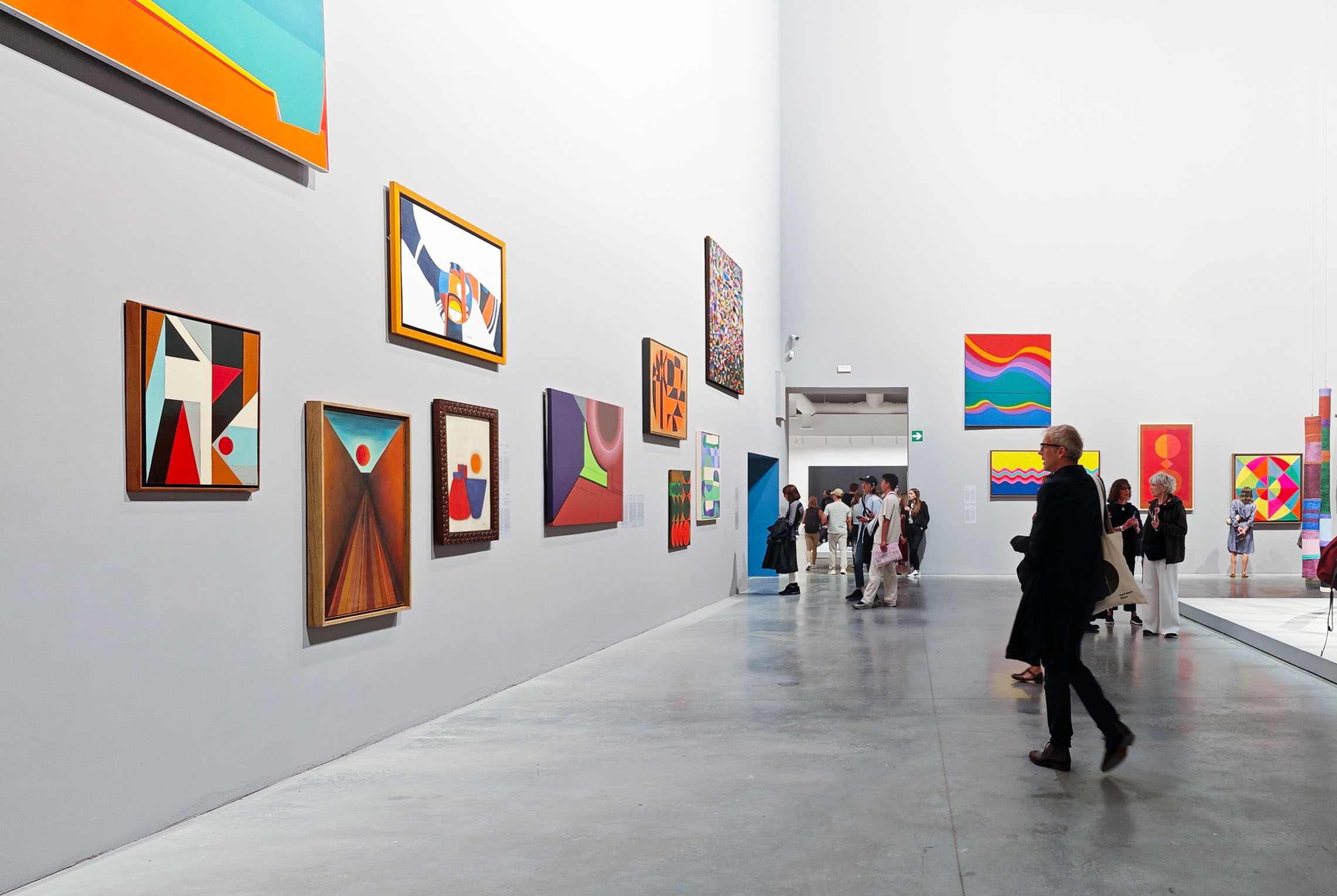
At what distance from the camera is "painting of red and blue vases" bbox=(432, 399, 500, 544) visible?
6105 millimetres

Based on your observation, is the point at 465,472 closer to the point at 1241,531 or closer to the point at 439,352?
the point at 439,352

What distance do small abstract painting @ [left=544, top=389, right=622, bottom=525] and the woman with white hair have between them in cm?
489

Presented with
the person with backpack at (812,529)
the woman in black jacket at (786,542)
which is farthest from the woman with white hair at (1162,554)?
the person with backpack at (812,529)

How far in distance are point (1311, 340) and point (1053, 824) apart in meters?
16.9

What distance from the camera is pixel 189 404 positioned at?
4.12 m

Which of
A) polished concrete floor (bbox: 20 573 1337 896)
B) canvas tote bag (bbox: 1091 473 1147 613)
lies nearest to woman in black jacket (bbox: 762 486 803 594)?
polished concrete floor (bbox: 20 573 1337 896)

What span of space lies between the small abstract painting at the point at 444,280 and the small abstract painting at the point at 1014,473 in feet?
42.0

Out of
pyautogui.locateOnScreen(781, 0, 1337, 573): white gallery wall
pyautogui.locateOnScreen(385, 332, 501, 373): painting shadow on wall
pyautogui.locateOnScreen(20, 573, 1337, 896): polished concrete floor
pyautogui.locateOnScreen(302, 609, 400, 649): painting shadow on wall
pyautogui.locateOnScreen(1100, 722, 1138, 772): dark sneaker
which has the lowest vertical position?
pyautogui.locateOnScreen(20, 573, 1337, 896): polished concrete floor

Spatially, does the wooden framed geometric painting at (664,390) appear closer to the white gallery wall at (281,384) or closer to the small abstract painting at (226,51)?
the white gallery wall at (281,384)

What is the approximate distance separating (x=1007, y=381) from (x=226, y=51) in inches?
614

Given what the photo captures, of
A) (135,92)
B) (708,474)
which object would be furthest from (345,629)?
(708,474)

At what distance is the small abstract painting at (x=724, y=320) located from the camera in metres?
12.7

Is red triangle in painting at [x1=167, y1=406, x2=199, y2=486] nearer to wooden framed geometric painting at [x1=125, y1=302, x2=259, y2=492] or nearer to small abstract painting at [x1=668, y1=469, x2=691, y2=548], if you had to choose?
wooden framed geometric painting at [x1=125, y1=302, x2=259, y2=492]

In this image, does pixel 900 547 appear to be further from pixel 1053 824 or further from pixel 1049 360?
pixel 1053 824
